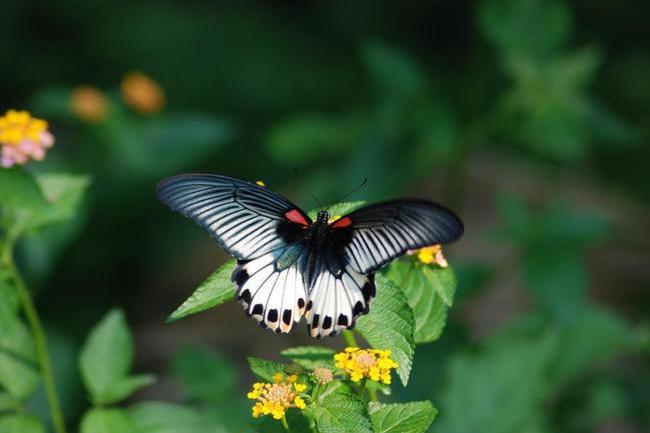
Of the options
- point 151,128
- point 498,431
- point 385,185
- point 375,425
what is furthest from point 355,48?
point 375,425

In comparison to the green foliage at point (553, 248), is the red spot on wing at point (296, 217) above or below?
below

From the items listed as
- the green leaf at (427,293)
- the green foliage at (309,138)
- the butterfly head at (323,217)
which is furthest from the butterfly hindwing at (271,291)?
the green foliage at (309,138)

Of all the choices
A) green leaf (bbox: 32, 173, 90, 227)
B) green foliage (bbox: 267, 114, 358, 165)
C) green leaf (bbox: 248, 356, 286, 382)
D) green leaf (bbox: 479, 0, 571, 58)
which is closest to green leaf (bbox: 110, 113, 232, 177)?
green foliage (bbox: 267, 114, 358, 165)

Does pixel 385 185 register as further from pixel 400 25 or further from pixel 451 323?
pixel 400 25

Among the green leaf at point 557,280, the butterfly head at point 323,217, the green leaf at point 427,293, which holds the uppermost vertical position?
the green leaf at point 557,280

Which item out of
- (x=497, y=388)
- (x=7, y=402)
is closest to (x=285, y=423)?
(x=7, y=402)

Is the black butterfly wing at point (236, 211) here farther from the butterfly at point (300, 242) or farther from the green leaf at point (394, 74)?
the green leaf at point (394, 74)

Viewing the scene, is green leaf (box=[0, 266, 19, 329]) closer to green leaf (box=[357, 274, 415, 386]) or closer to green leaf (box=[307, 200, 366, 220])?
green leaf (box=[307, 200, 366, 220])

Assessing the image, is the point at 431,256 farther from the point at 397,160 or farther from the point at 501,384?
the point at 397,160
